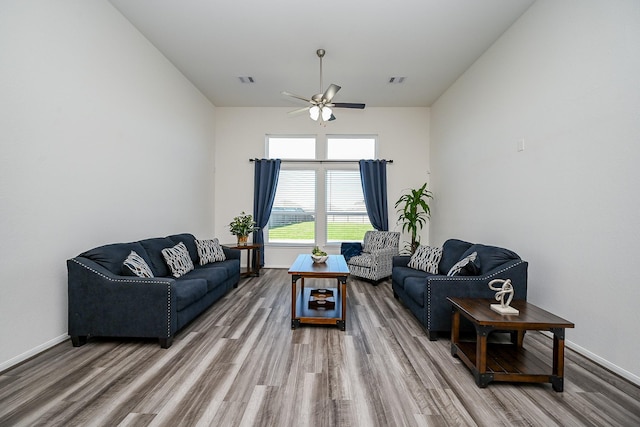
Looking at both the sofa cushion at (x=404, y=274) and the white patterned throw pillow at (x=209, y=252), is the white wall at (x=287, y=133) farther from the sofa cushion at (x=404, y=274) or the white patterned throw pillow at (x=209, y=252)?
the sofa cushion at (x=404, y=274)

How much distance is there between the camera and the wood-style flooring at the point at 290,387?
66.8 inches

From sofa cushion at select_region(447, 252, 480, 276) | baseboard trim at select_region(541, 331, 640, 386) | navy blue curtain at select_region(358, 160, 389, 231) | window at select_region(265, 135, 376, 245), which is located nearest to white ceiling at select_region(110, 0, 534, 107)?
window at select_region(265, 135, 376, 245)

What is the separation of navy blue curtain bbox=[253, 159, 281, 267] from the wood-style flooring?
10.6ft

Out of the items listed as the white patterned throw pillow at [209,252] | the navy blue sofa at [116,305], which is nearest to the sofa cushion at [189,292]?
the navy blue sofa at [116,305]

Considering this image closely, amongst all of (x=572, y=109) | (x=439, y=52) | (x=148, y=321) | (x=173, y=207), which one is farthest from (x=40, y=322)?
(x=439, y=52)

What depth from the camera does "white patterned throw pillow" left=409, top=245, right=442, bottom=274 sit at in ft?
12.4

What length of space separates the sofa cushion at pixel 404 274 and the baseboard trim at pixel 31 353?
360 cm

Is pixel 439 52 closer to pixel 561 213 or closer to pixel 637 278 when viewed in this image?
pixel 561 213

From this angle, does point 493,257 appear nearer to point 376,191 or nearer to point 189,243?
point 376,191

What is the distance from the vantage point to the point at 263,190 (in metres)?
5.98

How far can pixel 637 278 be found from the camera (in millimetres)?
2053

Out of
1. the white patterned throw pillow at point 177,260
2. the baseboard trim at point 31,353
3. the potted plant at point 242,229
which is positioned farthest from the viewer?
the potted plant at point 242,229

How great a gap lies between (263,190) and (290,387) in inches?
176

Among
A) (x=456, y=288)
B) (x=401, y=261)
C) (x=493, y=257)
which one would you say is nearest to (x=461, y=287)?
(x=456, y=288)
